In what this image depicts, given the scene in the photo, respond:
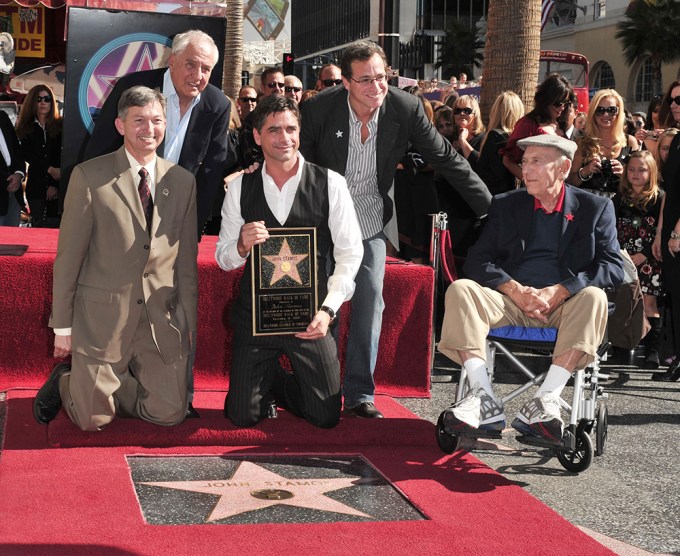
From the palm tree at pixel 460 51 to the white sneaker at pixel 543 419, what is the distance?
7803 centimetres

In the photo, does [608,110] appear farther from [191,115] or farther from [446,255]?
[191,115]

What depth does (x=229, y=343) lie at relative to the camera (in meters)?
7.16

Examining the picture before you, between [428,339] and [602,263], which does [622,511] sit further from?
[428,339]

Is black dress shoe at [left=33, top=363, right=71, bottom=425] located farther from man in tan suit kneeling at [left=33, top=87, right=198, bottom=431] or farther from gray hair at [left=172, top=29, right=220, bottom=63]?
gray hair at [left=172, top=29, right=220, bottom=63]

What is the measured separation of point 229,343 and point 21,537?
312 centimetres

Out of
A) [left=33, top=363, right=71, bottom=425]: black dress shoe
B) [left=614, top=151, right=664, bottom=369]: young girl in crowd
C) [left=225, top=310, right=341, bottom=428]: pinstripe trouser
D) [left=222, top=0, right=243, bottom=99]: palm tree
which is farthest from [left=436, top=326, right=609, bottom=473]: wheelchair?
[left=222, top=0, right=243, bottom=99]: palm tree

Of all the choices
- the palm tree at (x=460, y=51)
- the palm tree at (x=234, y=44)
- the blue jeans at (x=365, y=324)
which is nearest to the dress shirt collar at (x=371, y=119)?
the blue jeans at (x=365, y=324)

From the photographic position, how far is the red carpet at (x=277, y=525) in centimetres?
419

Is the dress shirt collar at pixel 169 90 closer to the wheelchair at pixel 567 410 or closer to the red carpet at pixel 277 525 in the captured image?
the red carpet at pixel 277 525

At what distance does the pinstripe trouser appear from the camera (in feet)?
19.3

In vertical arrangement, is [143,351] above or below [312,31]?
below

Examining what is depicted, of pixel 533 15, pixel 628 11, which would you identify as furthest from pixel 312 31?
pixel 533 15

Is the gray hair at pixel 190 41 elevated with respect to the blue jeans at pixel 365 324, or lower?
elevated

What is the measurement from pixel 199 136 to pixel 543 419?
8.17 feet
